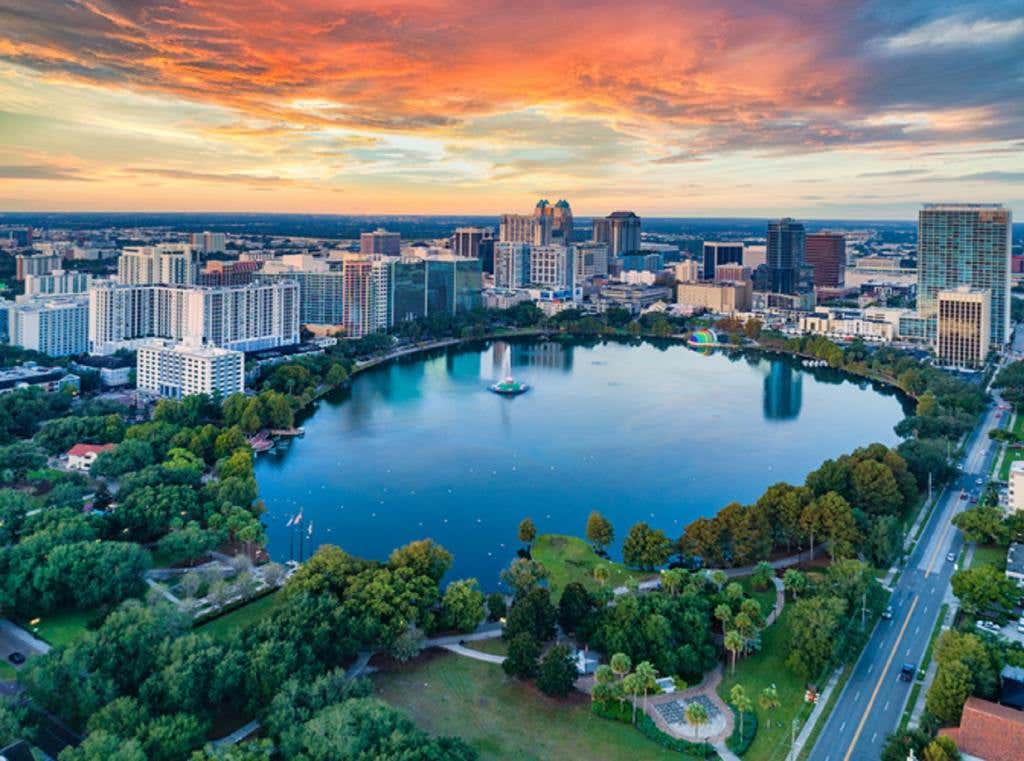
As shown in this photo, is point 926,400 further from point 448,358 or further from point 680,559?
point 448,358

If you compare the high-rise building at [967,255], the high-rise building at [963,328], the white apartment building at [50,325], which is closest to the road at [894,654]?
the high-rise building at [963,328]

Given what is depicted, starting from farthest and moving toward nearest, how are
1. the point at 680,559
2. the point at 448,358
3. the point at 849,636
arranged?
the point at 448,358
the point at 680,559
the point at 849,636

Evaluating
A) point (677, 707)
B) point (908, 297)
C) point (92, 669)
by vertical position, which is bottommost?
point (677, 707)

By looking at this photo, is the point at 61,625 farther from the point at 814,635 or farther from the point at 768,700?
the point at 814,635

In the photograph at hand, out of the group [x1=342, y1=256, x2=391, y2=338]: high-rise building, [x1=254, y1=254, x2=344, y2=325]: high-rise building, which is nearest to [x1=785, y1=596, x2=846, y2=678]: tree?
[x1=342, y1=256, x2=391, y2=338]: high-rise building

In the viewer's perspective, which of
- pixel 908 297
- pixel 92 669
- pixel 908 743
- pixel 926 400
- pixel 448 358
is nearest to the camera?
pixel 908 743

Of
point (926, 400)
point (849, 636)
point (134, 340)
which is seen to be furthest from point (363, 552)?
point (134, 340)

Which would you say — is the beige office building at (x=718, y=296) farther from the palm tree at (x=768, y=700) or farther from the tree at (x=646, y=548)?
the palm tree at (x=768, y=700)

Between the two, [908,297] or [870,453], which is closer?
[870,453]
